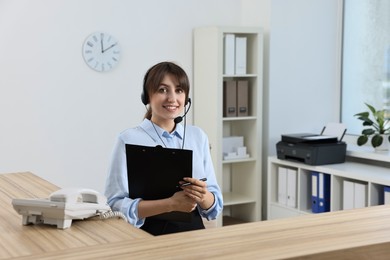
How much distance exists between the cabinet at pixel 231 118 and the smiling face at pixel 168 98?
2662mm

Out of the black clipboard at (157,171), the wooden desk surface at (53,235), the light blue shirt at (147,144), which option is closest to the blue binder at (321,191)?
the light blue shirt at (147,144)

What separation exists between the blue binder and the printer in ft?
0.39

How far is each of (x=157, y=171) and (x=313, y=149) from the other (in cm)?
281

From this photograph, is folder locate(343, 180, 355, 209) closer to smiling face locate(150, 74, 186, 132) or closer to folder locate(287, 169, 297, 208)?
folder locate(287, 169, 297, 208)

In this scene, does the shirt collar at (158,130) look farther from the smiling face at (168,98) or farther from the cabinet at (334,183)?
the cabinet at (334,183)

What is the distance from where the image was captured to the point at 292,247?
137cm

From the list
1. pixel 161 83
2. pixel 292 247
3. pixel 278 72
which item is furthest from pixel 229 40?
pixel 292 247

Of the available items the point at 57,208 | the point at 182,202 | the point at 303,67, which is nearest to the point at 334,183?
the point at 303,67

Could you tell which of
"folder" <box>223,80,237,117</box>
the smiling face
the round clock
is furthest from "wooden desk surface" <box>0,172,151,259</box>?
"folder" <box>223,80,237,117</box>

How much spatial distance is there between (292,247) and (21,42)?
12.2 ft

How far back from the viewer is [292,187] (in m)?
5.12

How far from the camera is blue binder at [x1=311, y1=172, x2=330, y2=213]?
15.8ft

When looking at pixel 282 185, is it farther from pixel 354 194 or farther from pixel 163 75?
pixel 163 75

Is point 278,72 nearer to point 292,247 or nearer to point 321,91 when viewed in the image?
point 321,91
